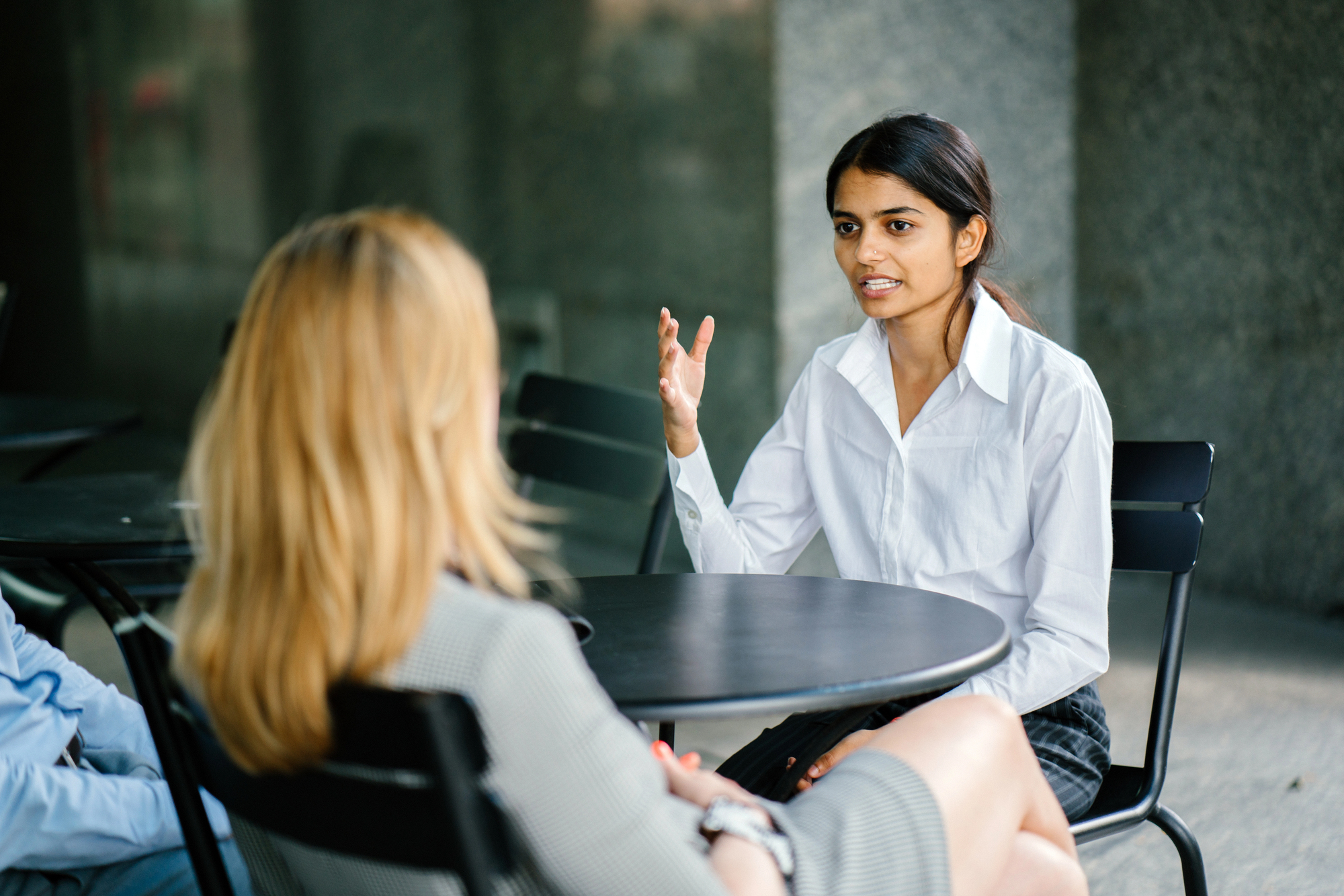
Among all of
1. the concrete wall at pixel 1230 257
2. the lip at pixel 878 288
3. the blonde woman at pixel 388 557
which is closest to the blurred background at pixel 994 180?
the concrete wall at pixel 1230 257

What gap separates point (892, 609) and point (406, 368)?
0.80 meters

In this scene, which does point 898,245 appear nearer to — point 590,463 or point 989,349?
point 989,349

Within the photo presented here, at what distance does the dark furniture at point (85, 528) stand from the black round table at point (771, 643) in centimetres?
71

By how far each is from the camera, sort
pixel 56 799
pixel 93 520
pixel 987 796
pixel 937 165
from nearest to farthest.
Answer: pixel 987 796
pixel 56 799
pixel 937 165
pixel 93 520

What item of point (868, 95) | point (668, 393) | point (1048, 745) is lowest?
point (1048, 745)

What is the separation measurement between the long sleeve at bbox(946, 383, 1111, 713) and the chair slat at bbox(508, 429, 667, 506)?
0.80 metres

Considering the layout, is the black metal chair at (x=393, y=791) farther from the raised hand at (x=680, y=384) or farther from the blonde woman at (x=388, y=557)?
the raised hand at (x=680, y=384)

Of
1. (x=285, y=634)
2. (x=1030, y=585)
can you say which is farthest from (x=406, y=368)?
(x=1030, y=585)

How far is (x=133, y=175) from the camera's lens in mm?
8359

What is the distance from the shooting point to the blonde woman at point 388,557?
Answer: 100 cm

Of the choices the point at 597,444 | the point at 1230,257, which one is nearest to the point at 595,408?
the point at 597,444

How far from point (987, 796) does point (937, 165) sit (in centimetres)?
103

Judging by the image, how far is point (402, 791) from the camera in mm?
947

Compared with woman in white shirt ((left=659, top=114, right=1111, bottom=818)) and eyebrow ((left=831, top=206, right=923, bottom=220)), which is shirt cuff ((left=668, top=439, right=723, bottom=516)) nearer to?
woman in white shirt ((left=659, top=114, right=1111, bottom=818))
